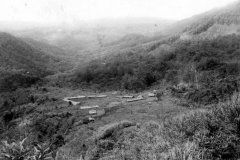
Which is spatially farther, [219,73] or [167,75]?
[167,75]

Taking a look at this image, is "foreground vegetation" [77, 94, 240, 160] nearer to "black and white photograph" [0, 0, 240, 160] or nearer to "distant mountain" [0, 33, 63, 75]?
"black and white photograph" [0, 0, 240, 160]

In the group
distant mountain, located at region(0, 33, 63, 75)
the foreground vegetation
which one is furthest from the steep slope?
the foreground vegetation

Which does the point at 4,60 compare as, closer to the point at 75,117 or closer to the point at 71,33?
the point at 75,117

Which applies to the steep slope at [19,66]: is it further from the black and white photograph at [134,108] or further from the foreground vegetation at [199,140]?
the foreground vegetation at [199,140]

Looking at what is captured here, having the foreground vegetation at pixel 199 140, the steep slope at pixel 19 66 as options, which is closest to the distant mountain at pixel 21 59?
the steep slope at pixel 19 66

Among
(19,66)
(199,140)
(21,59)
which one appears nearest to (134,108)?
(199,140)

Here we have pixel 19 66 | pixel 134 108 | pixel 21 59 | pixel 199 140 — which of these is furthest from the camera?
pixel 21 59

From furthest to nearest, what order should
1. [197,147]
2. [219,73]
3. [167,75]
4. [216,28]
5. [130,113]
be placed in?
1. [216,28]
2. [167,75]
3. [219,73]
4. [130,113]
5. [197,147]

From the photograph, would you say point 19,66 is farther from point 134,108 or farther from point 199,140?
point 199,140

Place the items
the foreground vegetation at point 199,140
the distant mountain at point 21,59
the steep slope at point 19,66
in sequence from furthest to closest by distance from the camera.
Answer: the distant mountain at point 21,59
the steep slope at point 19,66
the foreground vegetation at point 199,140

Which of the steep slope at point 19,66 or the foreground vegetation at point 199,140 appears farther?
the steep slope at point 19,66

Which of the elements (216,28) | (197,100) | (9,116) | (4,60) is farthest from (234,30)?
(4,60)
